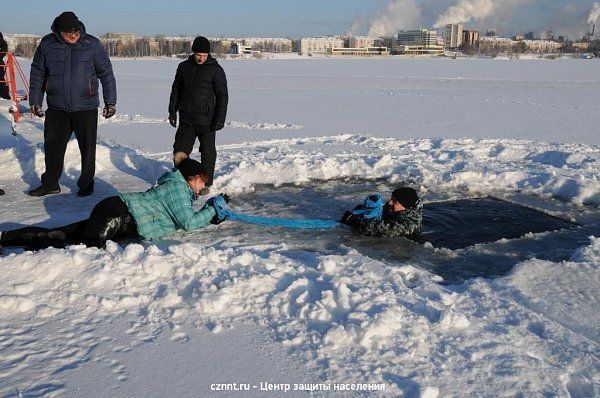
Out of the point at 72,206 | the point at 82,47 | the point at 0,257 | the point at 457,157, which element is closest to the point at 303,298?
the point at 0,257

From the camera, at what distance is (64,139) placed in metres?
5.84

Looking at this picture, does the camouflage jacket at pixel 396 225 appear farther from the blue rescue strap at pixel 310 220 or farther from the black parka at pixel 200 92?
the black parka at pixel 200 92

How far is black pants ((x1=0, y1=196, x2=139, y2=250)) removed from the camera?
4148 mm

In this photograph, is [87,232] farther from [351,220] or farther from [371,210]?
[371,210]

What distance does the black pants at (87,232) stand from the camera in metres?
4.15

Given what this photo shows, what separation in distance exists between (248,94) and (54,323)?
1878 cm

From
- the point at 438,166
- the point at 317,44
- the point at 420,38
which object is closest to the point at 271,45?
the point at 317,44

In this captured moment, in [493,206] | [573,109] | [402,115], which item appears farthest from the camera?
[573,109]

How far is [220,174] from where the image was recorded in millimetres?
6738

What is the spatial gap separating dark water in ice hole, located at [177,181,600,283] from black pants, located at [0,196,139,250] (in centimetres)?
61

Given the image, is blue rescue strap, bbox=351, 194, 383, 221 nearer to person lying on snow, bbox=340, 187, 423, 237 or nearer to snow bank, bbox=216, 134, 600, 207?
person lying on snow, bbox=340, 187, 423, 237

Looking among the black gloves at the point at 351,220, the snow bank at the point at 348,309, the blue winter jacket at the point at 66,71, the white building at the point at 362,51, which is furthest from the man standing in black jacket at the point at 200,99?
the white building at the point at 362,51

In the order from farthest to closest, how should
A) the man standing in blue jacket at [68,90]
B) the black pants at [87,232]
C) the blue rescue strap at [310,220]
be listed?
the man standing in blue jacket at [68,90] → the blue rescue strap at [310,220] → the black pants at [87,232]

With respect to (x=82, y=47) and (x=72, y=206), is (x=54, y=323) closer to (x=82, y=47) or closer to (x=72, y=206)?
(x=72, y=206)
